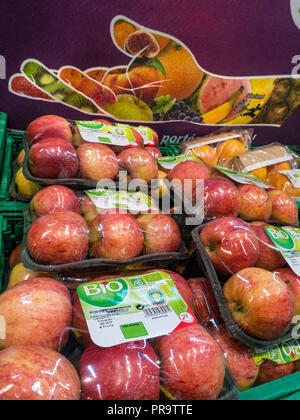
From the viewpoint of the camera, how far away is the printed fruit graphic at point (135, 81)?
200 cm

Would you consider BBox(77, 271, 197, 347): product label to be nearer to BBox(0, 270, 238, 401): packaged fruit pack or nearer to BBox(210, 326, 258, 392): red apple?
BBox(0, 270, 238, 401): packaged fruit pack

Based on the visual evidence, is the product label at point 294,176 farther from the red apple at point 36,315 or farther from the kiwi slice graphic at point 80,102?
the red apple at point 36,315

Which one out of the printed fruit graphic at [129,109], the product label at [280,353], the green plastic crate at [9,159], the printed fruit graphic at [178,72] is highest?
the printed fruit graphic at [178,72]

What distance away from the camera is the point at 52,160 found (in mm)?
1354

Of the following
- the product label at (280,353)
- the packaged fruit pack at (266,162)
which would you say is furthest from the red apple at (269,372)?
the packaged fruit pack at (266,162)

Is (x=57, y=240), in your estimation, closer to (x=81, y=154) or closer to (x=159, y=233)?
(x=159, y=233)

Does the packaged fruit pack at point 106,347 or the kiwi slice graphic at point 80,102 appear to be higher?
the kiwi slice graphic at point 80,102

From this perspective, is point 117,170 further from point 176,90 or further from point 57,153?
point 176,90

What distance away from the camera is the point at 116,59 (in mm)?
1953

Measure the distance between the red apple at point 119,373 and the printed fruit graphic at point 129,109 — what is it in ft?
5.39

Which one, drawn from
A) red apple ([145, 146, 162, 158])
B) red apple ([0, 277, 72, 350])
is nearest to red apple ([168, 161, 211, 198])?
red apple ([145, 146, 162, 158])

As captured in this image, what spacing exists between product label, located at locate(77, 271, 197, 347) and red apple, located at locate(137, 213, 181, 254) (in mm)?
204

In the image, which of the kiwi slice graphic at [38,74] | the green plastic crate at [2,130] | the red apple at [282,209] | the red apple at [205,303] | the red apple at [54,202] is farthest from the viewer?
the kiwi slice graphic at [38,74]

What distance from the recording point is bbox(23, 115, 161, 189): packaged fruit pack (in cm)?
137
